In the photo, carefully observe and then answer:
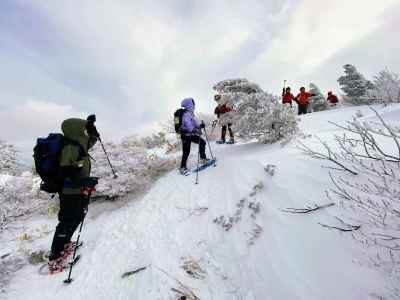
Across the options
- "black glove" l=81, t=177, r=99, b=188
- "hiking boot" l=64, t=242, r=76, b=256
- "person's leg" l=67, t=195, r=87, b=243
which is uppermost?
"black glove" l=81, t=177, r=99, b=188

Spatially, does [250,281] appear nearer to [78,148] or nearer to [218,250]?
[218,250]

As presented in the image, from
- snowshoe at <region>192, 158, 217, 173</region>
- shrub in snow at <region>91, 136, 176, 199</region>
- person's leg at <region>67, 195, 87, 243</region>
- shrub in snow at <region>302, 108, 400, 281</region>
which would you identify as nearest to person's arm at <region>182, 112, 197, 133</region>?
snowshoe at <region>192, 158, 217, 173</region>

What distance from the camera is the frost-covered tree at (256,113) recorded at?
332 inches

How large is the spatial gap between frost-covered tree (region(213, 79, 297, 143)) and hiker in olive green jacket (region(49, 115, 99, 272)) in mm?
5145

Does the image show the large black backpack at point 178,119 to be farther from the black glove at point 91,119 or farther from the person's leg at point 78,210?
the person's leg at point 78,210

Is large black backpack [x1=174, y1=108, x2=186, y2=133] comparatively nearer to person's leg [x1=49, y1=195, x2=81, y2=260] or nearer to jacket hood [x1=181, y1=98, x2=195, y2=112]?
jacket hood [x1=181, y1=98, x2=195, y2=112]

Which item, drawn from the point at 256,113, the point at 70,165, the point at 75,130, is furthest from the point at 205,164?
the point at 70,165

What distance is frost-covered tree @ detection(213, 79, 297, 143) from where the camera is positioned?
843 centimetres

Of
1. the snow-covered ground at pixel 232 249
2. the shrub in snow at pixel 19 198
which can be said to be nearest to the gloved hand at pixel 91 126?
the snow-covered ground at pixel 232 249

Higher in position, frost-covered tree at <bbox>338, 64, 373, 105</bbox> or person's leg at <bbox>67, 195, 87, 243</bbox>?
frost-covered tree at <bbox>338, 64, 373, 105</bbox>

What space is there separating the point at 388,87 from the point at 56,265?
16541 mm

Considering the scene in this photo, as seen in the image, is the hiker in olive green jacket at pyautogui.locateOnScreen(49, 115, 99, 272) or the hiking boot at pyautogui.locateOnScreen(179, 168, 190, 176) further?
the hiking boot at pyautogui.locateOnScreen(179, 168, 190, 176)

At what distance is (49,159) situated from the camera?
190 inches

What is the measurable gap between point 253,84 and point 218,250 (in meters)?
6.31
